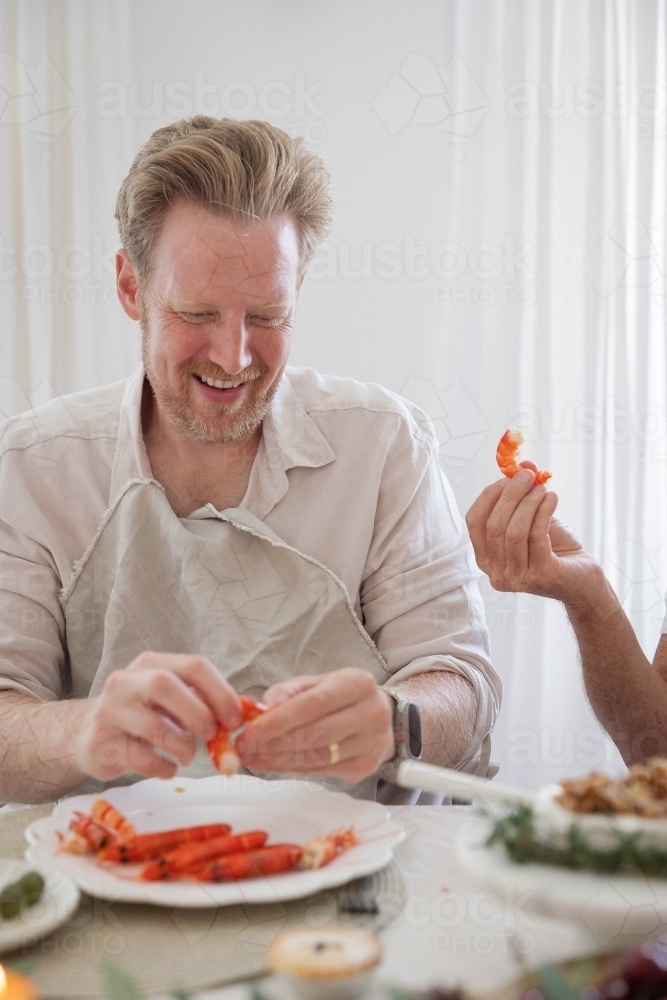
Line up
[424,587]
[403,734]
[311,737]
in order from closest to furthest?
[311,737] < [403,734] < [424,587]

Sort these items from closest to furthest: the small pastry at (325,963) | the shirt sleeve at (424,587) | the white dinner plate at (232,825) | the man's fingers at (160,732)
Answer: the small pastry at (325,963) < the white dinner plate at (232,825) < the man's fingers at (160,732) < the shirt sleeve at (424,587)

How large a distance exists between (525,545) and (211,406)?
350 millimetres

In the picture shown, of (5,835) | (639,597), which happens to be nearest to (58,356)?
(5,835)

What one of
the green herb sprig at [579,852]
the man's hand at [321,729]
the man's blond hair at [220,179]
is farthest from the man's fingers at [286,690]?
the man's blond hair at [220,179]

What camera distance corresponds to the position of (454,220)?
4.09ft

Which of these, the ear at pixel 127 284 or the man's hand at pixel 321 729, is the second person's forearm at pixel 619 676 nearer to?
the man's hand at pixel 321 729

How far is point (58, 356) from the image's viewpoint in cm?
110

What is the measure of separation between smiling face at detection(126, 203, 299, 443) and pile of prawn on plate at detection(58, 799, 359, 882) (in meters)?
0.45

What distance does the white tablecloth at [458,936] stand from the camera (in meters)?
0.46

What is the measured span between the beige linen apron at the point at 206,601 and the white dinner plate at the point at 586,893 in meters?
0.47

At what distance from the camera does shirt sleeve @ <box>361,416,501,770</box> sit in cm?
100

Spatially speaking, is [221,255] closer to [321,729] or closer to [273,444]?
[273,444]

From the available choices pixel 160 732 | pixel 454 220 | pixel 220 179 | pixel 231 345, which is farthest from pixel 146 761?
pixel 454 220

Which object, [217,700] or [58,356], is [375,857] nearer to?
[217,700]
